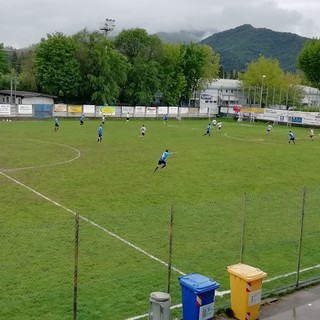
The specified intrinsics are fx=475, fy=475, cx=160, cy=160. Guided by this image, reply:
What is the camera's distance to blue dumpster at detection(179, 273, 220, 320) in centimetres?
951

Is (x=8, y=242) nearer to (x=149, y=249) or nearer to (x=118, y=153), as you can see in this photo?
(x=149, y=249)

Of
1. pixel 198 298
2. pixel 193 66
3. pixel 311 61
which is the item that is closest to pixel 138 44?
pixel 193 66

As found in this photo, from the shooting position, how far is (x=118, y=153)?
35.8 metres

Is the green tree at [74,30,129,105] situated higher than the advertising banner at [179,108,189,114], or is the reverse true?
the green tree at [74,30,129,105]

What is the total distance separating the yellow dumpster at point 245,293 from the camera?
1012 cm

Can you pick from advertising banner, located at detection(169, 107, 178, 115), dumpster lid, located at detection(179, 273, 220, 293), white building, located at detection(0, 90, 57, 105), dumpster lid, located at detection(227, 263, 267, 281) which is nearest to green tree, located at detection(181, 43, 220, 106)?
advertising banner, located at detection(169, 107, 178, 115)

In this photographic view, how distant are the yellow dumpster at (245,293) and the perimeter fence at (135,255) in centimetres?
59

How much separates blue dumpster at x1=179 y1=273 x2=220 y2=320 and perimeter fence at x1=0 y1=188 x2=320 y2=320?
0.92 metres

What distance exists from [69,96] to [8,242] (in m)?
70.4

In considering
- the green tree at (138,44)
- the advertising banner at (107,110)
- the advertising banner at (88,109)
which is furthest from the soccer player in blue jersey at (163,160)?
the green tree at (138,44)

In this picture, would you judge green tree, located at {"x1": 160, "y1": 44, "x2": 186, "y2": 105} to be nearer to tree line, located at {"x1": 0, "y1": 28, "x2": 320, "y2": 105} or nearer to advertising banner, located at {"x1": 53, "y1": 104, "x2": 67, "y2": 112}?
tree line, located at {"x1": 0, "y1": 28, "x2": 320, "y2": 105}

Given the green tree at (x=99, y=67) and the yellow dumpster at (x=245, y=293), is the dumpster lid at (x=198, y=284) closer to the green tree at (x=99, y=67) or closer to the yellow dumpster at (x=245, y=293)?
the yellow dumpster at (x=245, y=293)

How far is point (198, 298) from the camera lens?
31.1 ft

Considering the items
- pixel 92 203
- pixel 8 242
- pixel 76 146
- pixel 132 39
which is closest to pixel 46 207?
pixel 92 203
